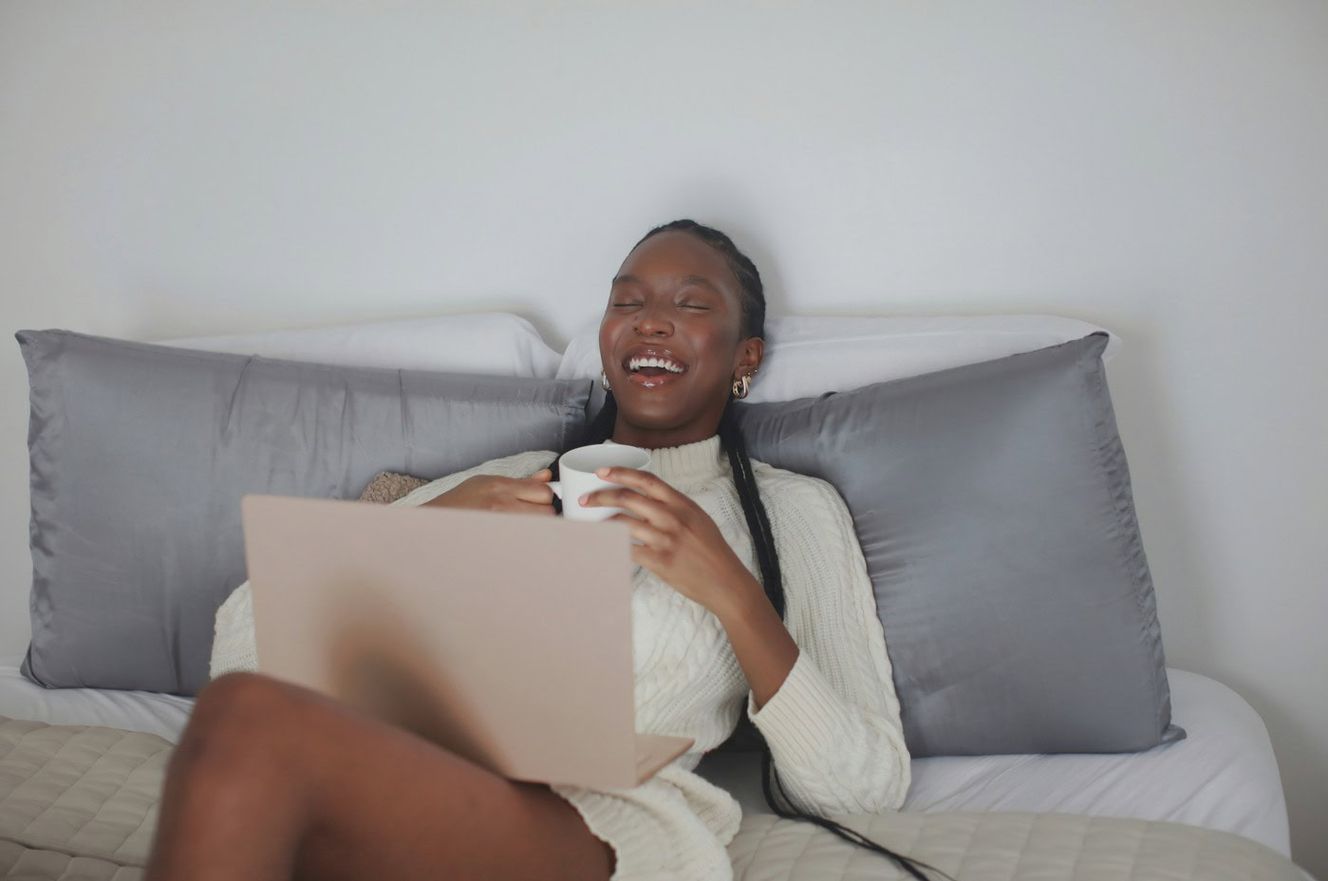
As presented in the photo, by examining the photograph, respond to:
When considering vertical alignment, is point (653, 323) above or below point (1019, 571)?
above

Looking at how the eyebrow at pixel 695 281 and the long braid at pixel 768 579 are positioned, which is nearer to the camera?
the long braid at pixel 768 579

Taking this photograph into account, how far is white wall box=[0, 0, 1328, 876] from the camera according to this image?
5.90 feet

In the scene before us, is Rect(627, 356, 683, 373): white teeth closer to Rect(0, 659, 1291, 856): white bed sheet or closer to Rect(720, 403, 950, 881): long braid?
Rect(720, 403, 950, 881): long braid

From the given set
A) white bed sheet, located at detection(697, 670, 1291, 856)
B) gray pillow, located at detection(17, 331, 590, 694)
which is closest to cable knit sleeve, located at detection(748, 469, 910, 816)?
white bed sheet, located at detection(697, 670, 1291, 856)

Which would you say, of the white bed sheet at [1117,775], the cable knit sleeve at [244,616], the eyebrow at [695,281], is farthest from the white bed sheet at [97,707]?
the eyebrow at [695,281]

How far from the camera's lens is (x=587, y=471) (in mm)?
1195

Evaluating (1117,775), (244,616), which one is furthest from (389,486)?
(1117,775)

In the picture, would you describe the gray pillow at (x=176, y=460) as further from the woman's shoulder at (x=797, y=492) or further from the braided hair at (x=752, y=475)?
the woman's shoulder at (x=797, y=492)

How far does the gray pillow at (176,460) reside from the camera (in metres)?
1.73

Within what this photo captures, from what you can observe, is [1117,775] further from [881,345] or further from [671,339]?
Answer: [671,339]

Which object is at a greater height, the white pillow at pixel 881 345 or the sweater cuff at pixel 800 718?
the white pillow at pixel 881 345

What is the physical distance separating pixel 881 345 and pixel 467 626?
38.3 inches

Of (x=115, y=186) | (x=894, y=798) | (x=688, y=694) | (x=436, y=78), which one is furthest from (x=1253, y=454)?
(x=115, y=186)

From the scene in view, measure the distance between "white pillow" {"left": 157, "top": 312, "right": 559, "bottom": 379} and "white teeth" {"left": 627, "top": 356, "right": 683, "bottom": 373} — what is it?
1.10ft
